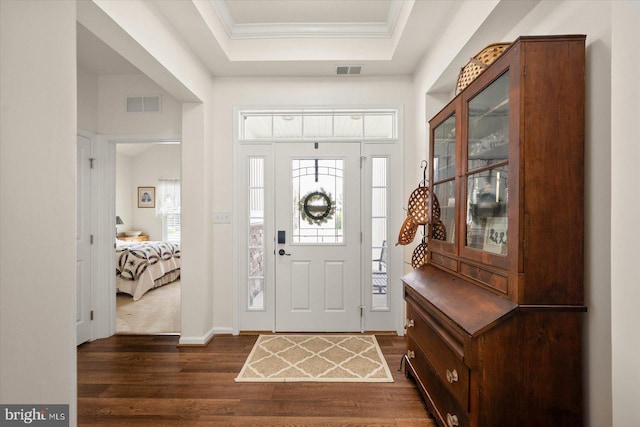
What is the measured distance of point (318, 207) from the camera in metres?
3.31

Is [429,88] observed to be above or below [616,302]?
above

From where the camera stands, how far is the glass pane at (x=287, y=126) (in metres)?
3.32

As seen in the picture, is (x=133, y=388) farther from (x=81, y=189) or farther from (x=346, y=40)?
(x=346, y=40)

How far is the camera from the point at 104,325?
128 inches

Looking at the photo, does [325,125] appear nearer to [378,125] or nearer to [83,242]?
[378,125]

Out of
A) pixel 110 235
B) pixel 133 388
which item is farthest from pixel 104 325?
pixel 133 388

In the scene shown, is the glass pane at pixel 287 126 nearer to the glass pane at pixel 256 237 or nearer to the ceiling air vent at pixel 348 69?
the glass pane at pixel 256 237

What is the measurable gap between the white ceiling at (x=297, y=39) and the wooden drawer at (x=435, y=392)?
2487mm

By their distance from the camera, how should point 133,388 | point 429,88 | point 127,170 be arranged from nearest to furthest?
point 133,388, point 429,88, point 127,170

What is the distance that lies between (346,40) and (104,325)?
384 cm

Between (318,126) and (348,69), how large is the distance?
0.64m

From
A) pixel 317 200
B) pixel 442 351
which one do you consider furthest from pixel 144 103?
pixel 442 351

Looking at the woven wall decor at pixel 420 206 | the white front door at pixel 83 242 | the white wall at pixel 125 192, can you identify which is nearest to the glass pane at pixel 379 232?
the woven wall decor at pixel 420 206

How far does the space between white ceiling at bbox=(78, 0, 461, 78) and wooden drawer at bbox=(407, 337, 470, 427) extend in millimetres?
2487
